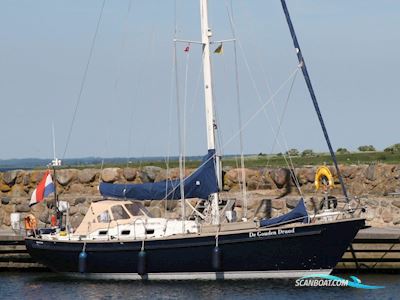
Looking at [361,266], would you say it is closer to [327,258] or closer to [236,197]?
[327,258]

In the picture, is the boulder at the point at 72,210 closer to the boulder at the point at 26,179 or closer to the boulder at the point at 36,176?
the boulder at the point at 36,176

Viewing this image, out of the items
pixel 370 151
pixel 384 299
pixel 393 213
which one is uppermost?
pixel 370 151

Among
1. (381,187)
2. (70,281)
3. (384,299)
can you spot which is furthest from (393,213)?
(70,281)

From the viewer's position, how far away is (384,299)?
1186 inches

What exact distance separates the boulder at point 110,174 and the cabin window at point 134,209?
595 cm

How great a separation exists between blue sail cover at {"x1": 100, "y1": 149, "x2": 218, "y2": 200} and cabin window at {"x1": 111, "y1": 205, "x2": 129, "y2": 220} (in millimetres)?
491

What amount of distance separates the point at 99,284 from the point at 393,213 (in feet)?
30.0

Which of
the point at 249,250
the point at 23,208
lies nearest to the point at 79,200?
the point at 23,208

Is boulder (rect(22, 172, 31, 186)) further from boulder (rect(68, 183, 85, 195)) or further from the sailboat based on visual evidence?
the sailboat

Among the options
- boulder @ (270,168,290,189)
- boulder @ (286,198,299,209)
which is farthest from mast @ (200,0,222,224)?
boulder @ (270,168,290,189)

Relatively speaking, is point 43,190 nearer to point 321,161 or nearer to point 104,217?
point 104,217

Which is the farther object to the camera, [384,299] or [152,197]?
[152,197]

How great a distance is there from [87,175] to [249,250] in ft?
34.8

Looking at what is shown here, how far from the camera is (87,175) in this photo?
41969 millimetres
